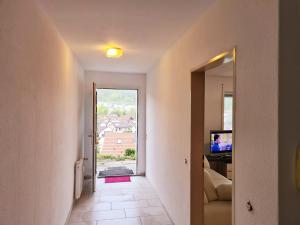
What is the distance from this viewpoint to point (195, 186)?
223 centimetres

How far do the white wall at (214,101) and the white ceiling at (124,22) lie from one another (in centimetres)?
179

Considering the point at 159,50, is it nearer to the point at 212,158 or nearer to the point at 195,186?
the point at 195,186

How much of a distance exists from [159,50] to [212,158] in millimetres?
2324

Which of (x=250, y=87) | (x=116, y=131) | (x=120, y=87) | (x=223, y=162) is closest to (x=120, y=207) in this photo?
(x=223, y=162)

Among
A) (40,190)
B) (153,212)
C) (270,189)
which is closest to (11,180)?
(40,190)

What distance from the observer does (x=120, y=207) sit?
3.31m

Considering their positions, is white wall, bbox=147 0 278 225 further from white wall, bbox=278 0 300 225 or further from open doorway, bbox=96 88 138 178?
open doorway, bbox=96 88 138 178

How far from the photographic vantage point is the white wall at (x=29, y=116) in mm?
1170

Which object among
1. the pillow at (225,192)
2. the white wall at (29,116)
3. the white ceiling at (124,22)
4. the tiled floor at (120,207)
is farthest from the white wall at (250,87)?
the white wall at (29,116)

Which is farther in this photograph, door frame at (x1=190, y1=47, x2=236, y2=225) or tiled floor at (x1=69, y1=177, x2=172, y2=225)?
tiled floor at (x1=69, y1=177, x2=172, y2=225)

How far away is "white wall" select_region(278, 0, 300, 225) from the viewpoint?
1.08 metres

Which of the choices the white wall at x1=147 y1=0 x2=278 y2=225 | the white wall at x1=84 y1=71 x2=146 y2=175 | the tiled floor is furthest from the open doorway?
the white wall at x1=147 y1=0 x2=278 y2=225

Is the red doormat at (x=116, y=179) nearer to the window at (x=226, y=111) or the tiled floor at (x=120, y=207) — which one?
the tiled floor at (x=120, y=207)

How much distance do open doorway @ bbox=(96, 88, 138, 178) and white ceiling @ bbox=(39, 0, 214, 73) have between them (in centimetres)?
254
